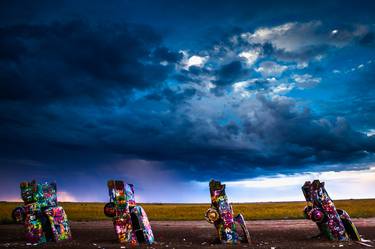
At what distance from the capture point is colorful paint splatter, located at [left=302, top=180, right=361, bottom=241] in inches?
715

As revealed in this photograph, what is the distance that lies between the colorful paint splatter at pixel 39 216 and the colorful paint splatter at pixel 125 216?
2.89m

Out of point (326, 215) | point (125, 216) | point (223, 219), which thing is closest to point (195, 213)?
point (326, 215)

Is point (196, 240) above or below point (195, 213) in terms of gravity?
above

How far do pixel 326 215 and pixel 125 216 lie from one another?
984 cm

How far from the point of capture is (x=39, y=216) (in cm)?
1806

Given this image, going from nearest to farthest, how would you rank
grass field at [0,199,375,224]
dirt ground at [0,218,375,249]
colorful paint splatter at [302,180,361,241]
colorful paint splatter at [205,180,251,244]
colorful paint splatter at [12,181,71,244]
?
dirt ground at [0,218,375,249]
colorful paint splatter at [205,180,251,244]
colorful paint splatter at [12,181,71,244]
colorful paint splatter at [302,180,361,241]
grass field at [0,199,375,224]

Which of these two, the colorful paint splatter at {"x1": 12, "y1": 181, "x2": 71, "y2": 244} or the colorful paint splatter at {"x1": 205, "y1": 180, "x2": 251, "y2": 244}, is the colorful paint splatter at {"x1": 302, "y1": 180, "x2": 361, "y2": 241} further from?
the colorful paint splatter at {"x1": 12, "y1": 181, "x2": 71, "y2": 244}

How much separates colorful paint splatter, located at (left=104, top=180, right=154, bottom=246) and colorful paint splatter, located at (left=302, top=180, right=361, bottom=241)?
810cm

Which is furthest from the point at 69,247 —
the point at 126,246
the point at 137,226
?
the point at 137,226

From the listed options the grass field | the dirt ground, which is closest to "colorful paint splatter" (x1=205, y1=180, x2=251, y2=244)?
the dirt ground

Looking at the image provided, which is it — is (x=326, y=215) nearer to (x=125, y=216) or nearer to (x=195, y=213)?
(x=125, y=216)

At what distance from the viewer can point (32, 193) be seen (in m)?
18.3

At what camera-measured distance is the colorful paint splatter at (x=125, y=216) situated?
1722cm

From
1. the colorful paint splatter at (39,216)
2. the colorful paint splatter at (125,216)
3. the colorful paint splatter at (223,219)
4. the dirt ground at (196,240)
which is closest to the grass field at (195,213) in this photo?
the dirt ground at (196,240)
